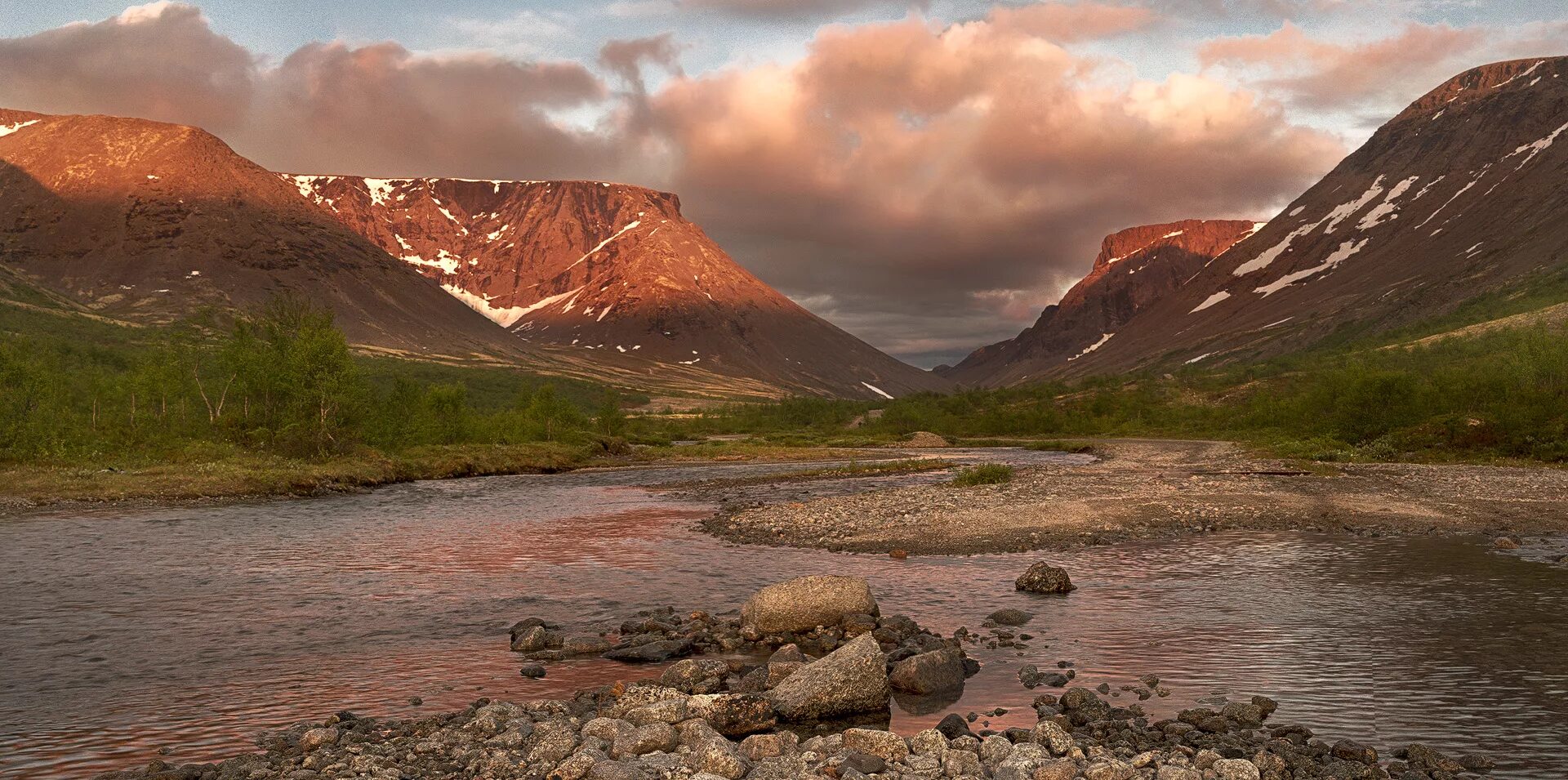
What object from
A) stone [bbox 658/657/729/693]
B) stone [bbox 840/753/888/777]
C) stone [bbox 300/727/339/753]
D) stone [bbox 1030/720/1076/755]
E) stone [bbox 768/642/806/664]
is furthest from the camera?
stone [bbox 768/642/806/664]

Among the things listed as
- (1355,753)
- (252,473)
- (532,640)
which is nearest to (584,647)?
(532,640)

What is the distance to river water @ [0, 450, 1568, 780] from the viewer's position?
655 inches

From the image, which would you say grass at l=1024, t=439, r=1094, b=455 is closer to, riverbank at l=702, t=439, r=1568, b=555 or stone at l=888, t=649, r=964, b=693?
riverbank at l=702, t=439, r=1568, b=555

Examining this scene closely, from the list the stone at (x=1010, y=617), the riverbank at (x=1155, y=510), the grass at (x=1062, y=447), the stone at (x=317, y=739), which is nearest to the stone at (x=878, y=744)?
the stone at (x=317, y=739)

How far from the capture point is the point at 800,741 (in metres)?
15.6

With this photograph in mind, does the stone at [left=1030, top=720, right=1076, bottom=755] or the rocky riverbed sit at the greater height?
the stone at [left=1030, top=720, right=1076, bottom=755]

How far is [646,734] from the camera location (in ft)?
47.9

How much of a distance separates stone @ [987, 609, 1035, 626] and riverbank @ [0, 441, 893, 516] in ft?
184

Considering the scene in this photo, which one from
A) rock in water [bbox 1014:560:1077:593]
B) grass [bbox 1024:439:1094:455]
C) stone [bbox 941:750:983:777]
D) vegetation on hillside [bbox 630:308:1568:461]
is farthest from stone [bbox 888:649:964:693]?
grass [bbox 1024:439:1094:455]

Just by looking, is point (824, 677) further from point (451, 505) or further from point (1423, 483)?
point (1423, 483)

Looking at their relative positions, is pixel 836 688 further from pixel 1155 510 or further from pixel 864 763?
pixel 1155 510

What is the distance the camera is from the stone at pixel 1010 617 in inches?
935

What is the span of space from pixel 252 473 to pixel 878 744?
219 feet

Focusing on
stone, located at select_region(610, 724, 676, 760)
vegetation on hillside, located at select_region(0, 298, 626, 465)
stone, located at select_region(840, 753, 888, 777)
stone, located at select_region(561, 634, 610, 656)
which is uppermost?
vegetation on hillside, located at select_region(0, 298, 626, 465)
